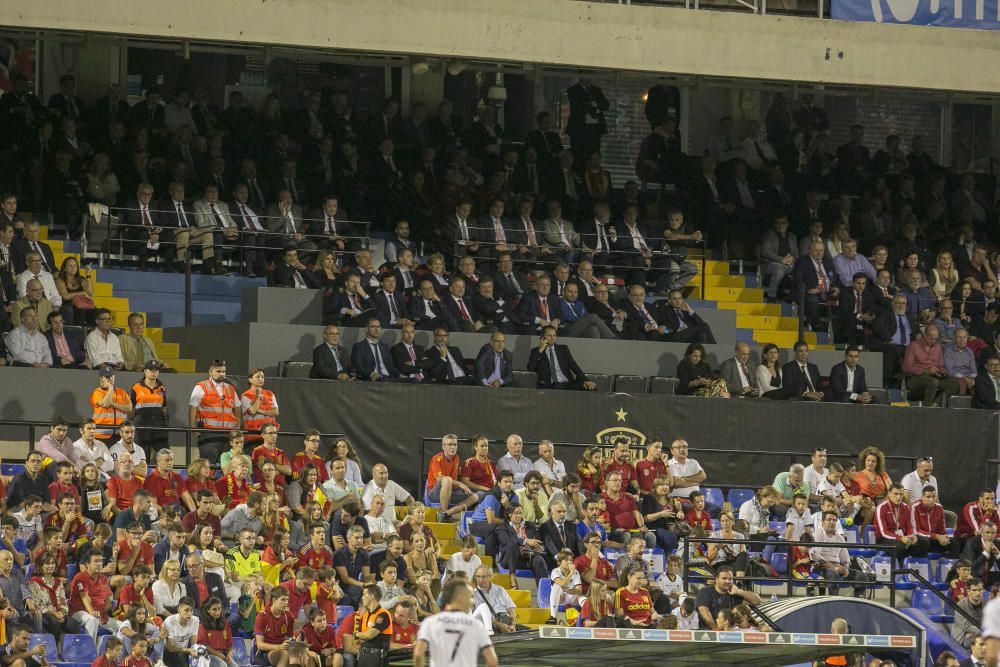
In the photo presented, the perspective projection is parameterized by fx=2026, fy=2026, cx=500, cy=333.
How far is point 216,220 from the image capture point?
965 inches

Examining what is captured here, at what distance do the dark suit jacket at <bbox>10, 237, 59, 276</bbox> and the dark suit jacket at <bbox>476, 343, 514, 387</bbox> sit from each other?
189 inches

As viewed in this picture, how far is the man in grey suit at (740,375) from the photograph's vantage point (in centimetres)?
2333

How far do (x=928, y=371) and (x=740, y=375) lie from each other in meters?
2.76

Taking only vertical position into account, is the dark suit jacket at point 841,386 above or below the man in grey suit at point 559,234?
below

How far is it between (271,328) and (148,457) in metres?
2.71

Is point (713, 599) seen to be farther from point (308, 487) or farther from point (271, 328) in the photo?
point (271, 328)

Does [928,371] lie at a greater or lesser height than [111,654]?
greater

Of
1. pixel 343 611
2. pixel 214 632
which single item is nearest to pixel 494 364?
A: pixel 343 611

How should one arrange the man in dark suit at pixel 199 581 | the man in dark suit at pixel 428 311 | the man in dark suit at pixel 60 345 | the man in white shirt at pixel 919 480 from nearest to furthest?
the man in dark suit at pixel 199 581, the man in dark suit at pixel 60 345, the man in white shirt at pixel 919 480, the man in dark suit at pixel 428 311

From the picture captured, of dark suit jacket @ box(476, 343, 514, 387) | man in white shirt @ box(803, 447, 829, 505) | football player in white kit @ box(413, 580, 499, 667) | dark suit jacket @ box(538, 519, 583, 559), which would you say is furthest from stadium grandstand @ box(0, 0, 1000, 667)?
football player in white kit @ box(413, 580, 499, 667)

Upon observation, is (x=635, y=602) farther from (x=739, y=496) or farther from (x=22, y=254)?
(x=22, y=254)

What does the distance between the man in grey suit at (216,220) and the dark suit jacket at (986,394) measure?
356 inches

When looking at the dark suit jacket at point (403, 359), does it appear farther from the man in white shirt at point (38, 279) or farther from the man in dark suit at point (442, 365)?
the man in white shirt at point (38, 279)

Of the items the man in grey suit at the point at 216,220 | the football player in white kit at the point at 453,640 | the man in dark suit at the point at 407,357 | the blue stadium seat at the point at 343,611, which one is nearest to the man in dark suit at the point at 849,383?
the man in dark suit at the point at 407,357
